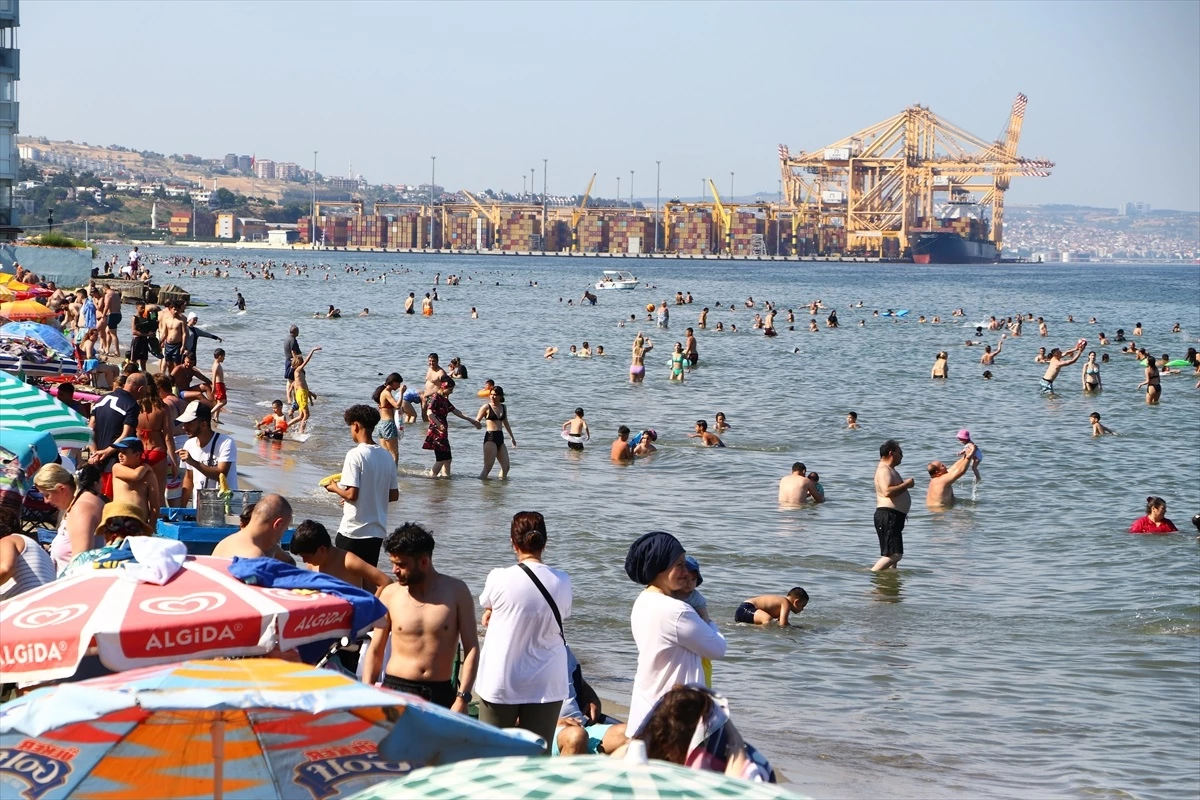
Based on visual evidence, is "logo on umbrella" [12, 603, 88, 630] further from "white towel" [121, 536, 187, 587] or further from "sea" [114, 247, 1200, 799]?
"sea" [114, 247, 1200, 799]

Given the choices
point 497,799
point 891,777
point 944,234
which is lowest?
point 891,777

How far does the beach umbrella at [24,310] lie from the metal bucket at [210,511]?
12.5 meters

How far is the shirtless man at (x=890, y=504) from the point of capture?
12477mm

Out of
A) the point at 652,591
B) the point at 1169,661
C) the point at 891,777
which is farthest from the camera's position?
the point at 1169,661

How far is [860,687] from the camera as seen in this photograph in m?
9.55

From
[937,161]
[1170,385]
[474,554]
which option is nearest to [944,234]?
[937,161]

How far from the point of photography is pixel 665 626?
4840mm

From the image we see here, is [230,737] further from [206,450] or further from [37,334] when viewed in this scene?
[37,334]

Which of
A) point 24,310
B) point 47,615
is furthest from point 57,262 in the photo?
point 47,615

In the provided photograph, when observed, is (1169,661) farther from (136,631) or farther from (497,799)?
(497,799)

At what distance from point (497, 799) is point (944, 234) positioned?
196 meters

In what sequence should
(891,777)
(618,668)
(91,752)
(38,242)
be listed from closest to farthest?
(91,752)
(891,777)
(618,668)
(38,242)

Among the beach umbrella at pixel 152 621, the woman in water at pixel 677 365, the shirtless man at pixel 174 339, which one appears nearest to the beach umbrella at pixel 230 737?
the beach umbrella at pixel 152 621

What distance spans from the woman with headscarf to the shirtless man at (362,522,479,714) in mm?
827
